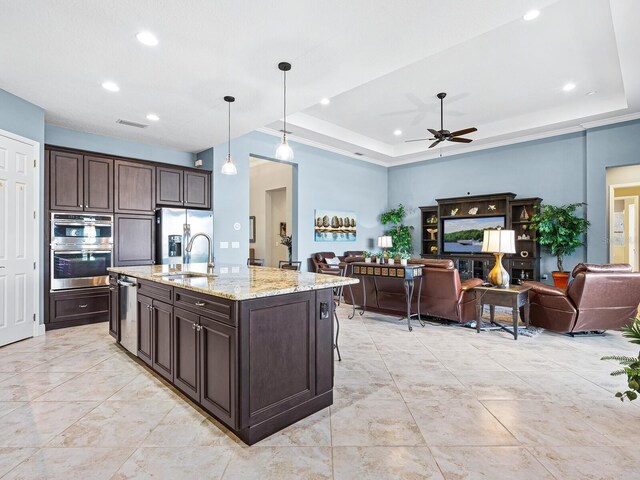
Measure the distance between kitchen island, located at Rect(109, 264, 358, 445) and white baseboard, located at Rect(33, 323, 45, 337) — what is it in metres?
2.73

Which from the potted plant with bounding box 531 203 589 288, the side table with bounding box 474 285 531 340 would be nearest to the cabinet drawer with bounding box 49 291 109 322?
the side table with bounding box 474 285 531 340

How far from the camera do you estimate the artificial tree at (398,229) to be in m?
8.95

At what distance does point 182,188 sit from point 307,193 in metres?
2.79

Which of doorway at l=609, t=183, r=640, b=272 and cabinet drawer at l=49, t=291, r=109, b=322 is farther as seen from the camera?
doorway at l=609, t=183, r=640, b=272

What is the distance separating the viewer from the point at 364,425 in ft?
7.11

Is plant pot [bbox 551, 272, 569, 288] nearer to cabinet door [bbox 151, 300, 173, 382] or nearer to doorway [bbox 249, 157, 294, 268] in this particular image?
doorway [bbox 249, 157, 294, 268]

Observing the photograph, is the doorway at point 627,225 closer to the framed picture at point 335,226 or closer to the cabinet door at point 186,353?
the framed picture at point 335,226

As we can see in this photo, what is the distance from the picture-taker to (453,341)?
398cm

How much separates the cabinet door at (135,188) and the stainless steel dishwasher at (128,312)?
2.15 m

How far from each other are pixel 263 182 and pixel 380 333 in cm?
695

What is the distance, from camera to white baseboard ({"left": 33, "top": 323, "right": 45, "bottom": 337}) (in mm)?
4188

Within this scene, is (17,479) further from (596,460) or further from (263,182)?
(263,182)

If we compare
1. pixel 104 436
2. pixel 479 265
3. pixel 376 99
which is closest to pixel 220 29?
pixel 104 436

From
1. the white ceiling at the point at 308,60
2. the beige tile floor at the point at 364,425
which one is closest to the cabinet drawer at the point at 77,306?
the beige tile floor at the point at 364,425
